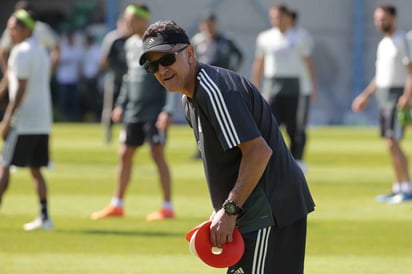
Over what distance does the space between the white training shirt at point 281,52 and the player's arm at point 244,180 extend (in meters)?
11.7

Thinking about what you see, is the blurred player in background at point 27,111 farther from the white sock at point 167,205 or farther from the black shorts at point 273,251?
the black shorts at point 273,251

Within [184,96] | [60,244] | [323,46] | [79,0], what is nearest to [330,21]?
[323,46]

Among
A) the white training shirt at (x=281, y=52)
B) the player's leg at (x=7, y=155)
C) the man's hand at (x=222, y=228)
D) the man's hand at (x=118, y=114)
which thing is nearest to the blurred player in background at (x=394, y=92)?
the white training shirt at (x=281, y=52)

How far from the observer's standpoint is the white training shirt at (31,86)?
1261cm

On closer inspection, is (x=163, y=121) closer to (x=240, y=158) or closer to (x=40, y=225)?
(x=40, y=225)

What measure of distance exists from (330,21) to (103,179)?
19596mm

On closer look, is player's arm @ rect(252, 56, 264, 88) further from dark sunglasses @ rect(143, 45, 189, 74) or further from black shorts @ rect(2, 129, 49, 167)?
dark sunglasses @ rect(143, 45, 189, 74)

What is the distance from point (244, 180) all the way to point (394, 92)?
927 cm

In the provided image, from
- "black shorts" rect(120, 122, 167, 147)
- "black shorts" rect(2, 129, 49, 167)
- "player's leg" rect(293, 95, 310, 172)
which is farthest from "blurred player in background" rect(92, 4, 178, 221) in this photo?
"player's leg" rect(293, 95, 310, 172)

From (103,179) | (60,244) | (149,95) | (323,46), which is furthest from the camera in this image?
(323,46)

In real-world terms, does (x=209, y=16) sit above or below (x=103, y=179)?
above

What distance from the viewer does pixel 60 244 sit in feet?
39.3

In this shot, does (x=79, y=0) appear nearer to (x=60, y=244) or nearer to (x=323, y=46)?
(x=323, y=46)

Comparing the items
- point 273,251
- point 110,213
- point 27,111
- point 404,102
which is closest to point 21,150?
point 27,111
